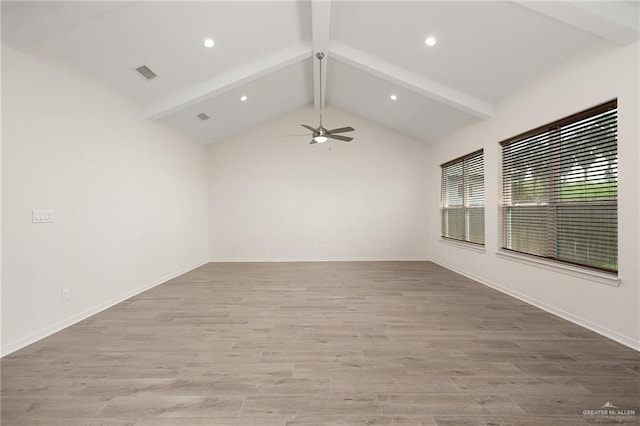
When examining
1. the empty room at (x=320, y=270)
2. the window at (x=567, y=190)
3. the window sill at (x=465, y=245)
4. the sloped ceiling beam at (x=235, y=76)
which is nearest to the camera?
the empty room at (x=320, y=270)

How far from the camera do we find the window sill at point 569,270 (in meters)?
2.80

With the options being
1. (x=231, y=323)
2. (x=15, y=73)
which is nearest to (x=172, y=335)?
(x=231, y=323)

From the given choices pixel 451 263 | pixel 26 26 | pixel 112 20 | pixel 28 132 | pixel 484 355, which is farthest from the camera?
pixel 451 263

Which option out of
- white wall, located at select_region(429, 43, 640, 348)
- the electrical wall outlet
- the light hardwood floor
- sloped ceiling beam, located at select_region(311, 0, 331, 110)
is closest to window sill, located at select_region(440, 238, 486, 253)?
white wall, located at select_region(429, 43, 640, 348)

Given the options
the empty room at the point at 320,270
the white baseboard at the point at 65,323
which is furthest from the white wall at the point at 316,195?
the white baseboard at the point at 65,323

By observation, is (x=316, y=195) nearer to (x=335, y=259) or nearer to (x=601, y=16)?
(x=335, y=259)

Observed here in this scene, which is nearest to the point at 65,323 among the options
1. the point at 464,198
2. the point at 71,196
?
the point at 71,196

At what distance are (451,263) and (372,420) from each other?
5123 millimetres

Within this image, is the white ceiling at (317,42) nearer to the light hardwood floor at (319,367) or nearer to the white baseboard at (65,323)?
the white baseboard at (65,323)

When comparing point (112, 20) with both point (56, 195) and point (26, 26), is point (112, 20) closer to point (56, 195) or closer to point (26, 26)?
point (26, 26)

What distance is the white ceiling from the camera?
2.75 m

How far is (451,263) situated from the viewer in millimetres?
6246

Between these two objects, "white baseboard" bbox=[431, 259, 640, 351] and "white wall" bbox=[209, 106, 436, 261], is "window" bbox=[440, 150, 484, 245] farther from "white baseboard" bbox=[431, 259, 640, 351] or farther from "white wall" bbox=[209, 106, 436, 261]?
"white baseboard" bbox=[431, 259, 640, 351]

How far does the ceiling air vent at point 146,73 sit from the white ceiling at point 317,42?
63 mm
